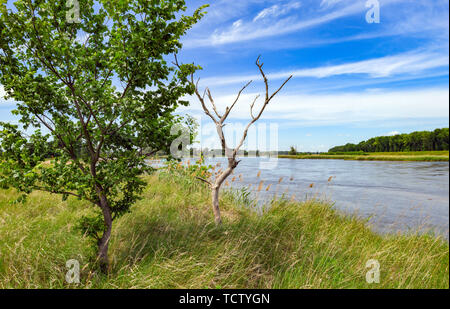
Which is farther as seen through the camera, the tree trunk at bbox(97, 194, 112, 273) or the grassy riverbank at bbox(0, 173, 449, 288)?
the tree trunk at bbox(97, 194, 112, 273)

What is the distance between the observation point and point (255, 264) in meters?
4.48

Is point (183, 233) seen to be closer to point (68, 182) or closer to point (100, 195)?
point (100, 195)

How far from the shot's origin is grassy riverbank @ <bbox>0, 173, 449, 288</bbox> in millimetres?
3818

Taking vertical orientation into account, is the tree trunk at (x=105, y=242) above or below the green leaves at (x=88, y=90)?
below

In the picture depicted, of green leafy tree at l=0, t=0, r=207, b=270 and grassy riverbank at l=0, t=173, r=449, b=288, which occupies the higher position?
green leafy tree at l=0, t=0, r=207, b=270

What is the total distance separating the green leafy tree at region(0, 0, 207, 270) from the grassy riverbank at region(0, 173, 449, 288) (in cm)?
67

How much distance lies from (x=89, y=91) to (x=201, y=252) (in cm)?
305

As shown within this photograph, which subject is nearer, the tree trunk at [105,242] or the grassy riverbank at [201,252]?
the grassy riverbank at [201,252]

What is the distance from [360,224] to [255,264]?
465cm

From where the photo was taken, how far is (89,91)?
3.51 m

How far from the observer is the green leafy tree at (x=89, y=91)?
11.7ft

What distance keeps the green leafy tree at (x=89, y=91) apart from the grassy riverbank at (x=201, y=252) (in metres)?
0.67
